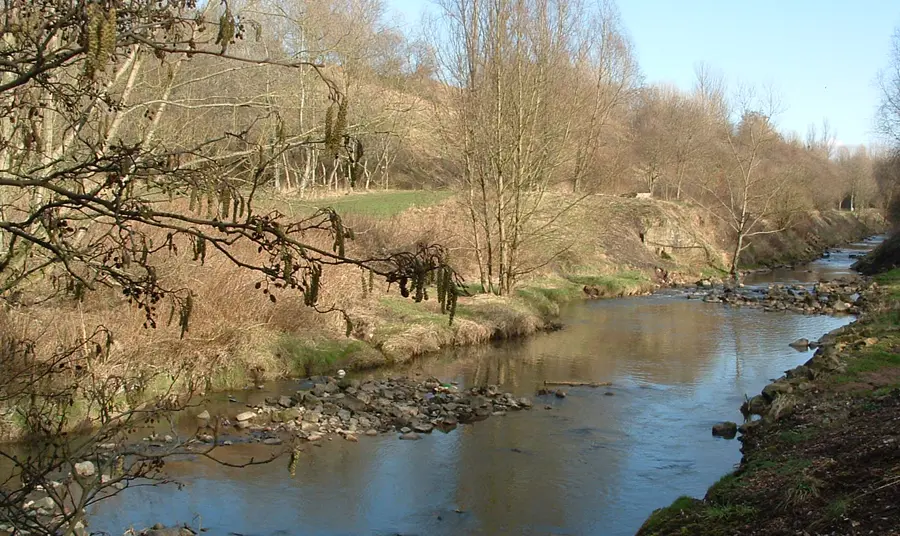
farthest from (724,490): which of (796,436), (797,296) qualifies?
(797,296)

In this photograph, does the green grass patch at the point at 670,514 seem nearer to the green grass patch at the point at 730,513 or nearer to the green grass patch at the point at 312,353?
the green grass patch at the point at 730,513

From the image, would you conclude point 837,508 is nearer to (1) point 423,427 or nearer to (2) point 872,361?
(1) point 423,427

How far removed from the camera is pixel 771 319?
23281 millimetres

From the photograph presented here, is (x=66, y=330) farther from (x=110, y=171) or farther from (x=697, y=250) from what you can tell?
(x=697, y=250)

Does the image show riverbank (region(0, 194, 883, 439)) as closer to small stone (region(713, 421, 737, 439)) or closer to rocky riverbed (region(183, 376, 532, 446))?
rocky riverbed (region(183, 376, 532, 446))

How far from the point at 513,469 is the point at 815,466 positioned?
3.88m

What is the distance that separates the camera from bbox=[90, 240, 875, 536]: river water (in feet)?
28.0

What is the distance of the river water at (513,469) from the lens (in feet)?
28.0

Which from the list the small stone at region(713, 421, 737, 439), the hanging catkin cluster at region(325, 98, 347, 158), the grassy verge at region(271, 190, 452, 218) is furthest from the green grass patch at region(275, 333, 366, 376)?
the hanging catkin cluster at region(325, 98, 347, 158)

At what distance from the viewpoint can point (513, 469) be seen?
10.2m

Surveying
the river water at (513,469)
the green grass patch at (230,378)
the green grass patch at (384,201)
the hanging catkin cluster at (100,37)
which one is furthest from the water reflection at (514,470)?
the green grass patch at (384,201)

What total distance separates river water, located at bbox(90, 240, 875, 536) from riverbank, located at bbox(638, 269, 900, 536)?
0.78 metres

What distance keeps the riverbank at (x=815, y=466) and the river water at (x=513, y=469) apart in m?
0.78

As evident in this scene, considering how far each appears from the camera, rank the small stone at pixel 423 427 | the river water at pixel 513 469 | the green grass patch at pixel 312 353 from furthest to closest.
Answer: the green grass patch at pixel 312 353 < the small stone at pixel 423 427 < the river water at pixel 513 469
